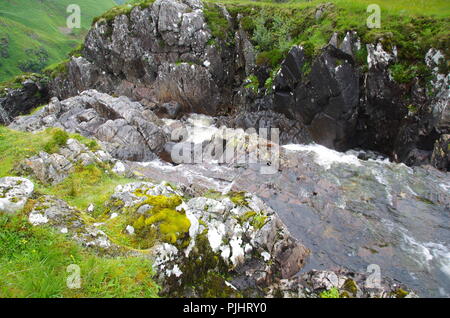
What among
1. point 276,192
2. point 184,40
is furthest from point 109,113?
point 276,192

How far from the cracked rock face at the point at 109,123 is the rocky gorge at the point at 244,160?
200 mm

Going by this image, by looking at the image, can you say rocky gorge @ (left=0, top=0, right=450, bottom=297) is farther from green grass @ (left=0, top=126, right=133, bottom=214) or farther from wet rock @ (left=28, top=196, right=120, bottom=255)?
green grass @ (left=0, top=126, right=133, bottom=214)

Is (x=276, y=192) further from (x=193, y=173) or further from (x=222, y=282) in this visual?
(x=222, y=282)

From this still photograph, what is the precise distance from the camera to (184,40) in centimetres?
3916

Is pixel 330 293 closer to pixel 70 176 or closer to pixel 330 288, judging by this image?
pixel 330 288

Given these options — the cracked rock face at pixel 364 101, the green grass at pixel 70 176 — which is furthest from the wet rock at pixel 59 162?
the cracked rock face at pixel 364 101

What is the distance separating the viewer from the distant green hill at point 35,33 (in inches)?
4314

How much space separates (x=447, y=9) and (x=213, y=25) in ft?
87.0

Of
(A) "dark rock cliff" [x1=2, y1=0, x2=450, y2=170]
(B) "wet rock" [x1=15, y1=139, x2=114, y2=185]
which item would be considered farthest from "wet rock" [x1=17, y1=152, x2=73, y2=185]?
(A) "dark rock cliff" [x1=2, y1=0, x2=450, y2=170]

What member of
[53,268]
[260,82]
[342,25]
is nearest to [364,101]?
[342,25]

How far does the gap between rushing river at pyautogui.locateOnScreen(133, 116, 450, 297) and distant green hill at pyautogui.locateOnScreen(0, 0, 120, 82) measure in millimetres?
114870

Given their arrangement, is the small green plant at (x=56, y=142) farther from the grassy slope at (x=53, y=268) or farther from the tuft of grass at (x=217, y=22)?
the tuft of grass at (x=217, y=22)

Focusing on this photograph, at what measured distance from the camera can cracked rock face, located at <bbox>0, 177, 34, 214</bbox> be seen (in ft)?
24.7

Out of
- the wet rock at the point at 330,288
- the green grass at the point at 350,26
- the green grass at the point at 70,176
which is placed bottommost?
the wet rock at the point at 330,288
